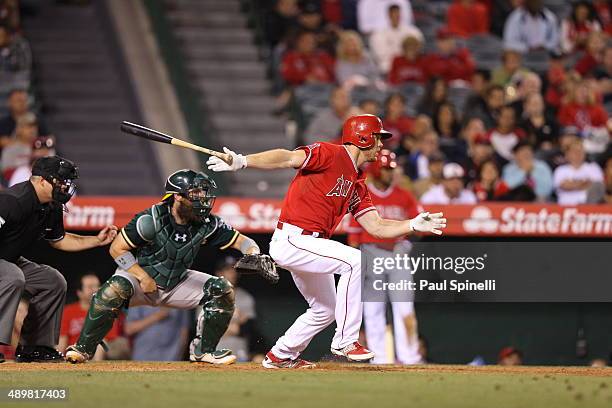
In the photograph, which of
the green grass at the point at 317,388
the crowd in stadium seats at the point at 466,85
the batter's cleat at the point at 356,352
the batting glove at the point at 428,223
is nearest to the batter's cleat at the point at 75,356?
the green grass at the point at 317,388

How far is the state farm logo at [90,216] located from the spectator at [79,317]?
0.55 metres

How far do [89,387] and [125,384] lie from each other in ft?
0.85

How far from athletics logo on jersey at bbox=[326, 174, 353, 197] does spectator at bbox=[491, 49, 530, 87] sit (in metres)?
6.84

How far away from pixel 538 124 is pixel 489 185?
2025mm

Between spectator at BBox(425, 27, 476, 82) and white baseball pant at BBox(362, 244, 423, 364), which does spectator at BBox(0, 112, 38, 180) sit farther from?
spectator at BBox(425, 27, 476, 82)

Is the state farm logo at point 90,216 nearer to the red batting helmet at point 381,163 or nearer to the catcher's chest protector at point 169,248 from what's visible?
the catcher's chest protector at point 169,248

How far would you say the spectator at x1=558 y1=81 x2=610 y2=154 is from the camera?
1486 cm

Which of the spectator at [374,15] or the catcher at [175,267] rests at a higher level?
the spectator at [374,15]

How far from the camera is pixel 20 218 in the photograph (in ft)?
29.5

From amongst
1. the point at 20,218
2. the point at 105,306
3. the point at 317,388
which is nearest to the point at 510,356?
the point at 105,306

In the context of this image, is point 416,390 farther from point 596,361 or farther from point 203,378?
point 596,361

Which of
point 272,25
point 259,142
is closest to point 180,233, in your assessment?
point 259,142

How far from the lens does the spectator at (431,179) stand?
1253 centimetres

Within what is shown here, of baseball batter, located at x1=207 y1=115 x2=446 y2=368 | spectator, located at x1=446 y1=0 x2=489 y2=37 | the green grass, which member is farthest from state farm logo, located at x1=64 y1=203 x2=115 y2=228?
spectator, located at x1=446 y1=0 x2=489 y2=37
